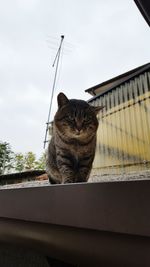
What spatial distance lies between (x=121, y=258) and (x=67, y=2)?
5.09 feet

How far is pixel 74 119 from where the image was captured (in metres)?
1.05

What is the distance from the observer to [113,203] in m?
0.27

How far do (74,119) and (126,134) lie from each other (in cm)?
79

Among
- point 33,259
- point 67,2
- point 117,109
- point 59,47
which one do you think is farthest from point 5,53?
point 33,259

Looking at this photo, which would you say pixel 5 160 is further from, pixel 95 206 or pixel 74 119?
pixel 95 206

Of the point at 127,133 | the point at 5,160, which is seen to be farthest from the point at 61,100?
the point at 5,160

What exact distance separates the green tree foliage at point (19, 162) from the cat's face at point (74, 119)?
1.27 metres

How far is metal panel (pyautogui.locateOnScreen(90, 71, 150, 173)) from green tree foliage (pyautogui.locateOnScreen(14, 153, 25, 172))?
0.95m

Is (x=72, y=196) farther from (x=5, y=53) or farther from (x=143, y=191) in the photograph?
(x=5, y=53)

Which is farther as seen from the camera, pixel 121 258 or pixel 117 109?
pixel 117 109

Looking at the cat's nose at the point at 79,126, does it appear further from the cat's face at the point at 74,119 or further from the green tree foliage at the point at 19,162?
the green tree foliage at the point at 19,162

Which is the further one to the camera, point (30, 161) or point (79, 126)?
point (30, 161)

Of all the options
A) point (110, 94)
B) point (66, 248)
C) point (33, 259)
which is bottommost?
point (33, 259)

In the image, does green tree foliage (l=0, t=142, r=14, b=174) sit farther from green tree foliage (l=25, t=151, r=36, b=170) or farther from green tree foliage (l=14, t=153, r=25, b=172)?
green tree foliage (l=25, t=151, r=36, b=170)
